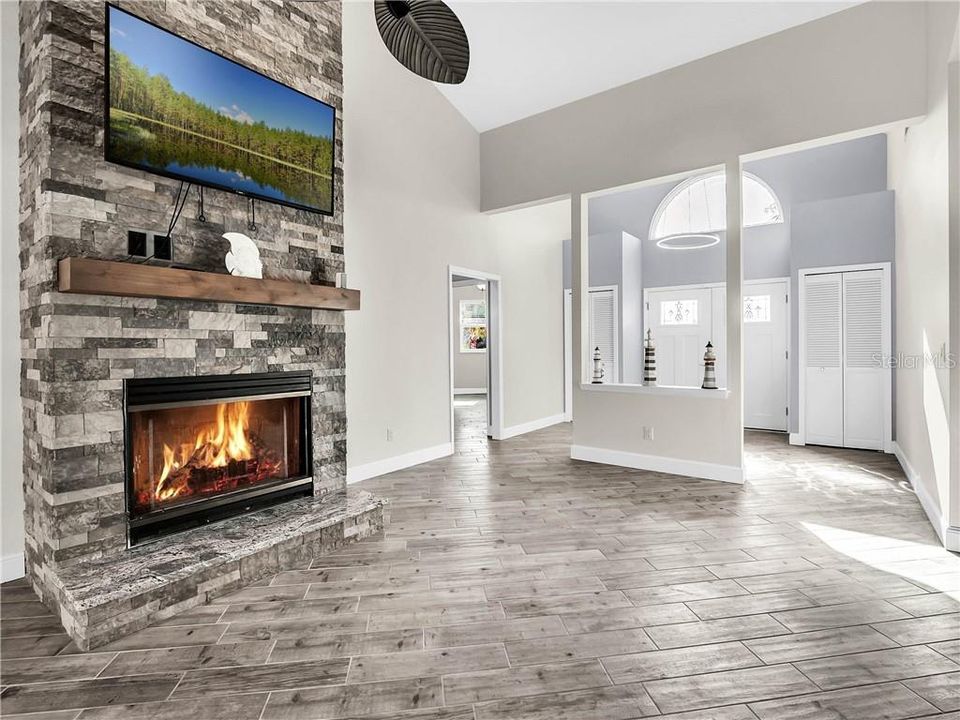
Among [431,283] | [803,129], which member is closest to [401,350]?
[431,283]

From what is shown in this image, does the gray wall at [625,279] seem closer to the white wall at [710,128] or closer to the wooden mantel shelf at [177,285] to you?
the white wall at [710,128]

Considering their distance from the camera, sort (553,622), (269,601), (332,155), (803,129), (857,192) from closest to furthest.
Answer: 1. (553,622)
2. (269,601)
3. (332,155)
4. (803,129)
5. (857,192)

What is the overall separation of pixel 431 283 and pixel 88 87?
324cm

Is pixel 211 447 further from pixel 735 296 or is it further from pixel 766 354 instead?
pixel 766 354

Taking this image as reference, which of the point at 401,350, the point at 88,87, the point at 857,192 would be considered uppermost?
the point at 857,192

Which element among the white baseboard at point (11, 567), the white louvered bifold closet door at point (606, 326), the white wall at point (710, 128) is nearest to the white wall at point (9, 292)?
the white baseboard at point (11, 567)

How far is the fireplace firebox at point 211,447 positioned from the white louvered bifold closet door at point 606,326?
16.8 feet

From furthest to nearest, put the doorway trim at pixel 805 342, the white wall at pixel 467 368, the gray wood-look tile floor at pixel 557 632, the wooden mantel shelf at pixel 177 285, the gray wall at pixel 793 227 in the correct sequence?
the white wall at pixel 467 368, the gray wall at pixel 793 227, the doorway trim at pixel 805 342, the wooden mantel shelf at pixel 177 285, the gray wood-look tile floor at pixel 557 632

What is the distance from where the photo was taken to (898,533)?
3260mm

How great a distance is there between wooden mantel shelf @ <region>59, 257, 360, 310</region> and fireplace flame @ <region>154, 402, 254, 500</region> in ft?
2.28

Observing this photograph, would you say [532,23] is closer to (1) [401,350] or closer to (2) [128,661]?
(1) [401,350]

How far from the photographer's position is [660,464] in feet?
15.9

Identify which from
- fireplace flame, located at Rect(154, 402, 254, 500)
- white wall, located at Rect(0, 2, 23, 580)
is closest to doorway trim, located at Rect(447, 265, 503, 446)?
fireplace flame, located at Rect(154, 402, 254, 500)

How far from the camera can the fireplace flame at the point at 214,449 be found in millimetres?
2807
